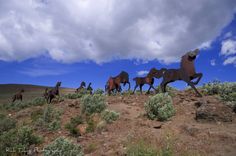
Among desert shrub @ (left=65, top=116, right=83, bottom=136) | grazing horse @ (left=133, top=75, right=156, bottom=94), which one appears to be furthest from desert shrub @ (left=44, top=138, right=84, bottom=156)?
grazing horse @ (left=133, top=75, right=156, bottom=94)

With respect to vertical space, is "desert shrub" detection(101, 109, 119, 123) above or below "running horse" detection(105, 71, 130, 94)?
below

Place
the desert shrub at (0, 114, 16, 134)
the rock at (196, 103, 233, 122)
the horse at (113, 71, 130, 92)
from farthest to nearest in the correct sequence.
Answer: the horse at (113, 71, 130, 92) < the desert shrub at (0, 114, 16, 134) < the rock at (196, 103, 233, 122)

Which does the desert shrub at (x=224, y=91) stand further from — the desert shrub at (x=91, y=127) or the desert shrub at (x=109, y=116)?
the desert shrub at (x=91, y=127)

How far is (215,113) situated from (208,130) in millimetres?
1481

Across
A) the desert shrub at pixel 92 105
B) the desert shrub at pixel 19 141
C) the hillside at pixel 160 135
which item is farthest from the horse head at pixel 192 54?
the desert shrub at pixel 19 141

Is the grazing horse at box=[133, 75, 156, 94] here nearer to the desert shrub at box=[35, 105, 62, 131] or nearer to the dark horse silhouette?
the dark horse silhouette

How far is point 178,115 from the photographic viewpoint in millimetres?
13445

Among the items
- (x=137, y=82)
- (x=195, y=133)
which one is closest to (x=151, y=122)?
(x=195, y=133)

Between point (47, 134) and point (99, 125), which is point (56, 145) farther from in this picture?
point (47, 134)

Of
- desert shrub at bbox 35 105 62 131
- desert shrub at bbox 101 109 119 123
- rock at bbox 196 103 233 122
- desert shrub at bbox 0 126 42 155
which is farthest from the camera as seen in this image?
desert shrub at bbox 35 105 62 131

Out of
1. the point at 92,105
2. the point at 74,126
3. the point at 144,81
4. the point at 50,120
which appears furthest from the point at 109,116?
the point at 144,81

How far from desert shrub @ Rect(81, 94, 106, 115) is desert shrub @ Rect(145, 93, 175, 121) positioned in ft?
10.9

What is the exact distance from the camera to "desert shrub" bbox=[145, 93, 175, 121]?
43.1 feet

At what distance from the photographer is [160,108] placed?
1338cm
